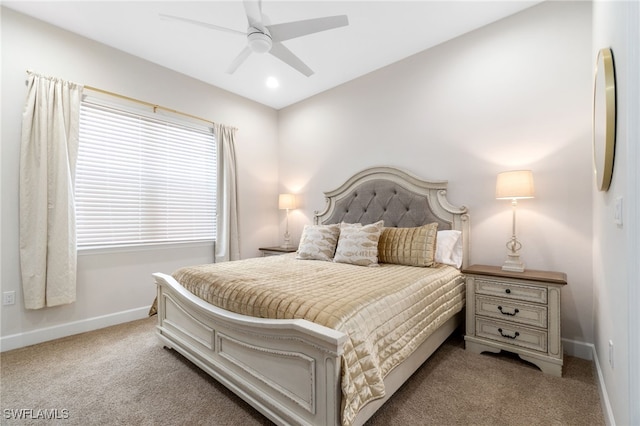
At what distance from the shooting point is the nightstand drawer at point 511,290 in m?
2.05

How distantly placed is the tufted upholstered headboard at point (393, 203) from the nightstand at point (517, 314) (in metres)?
0.49

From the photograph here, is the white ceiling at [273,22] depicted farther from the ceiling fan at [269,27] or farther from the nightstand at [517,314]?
the nightstand at [517,314]

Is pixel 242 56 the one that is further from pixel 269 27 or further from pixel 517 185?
pixel 517 185

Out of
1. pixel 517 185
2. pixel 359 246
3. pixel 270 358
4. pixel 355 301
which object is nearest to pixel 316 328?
pixel 355 301

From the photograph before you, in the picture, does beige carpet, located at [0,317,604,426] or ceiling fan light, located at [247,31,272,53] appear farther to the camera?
ceiling fan light, located at [247,31,272,53]

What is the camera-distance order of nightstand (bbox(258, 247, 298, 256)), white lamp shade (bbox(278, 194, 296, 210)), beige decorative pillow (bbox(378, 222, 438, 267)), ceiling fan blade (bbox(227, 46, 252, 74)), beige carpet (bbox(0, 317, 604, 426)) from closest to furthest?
beige carpet (bbox(0, 317, 604, 426)) < ceiling fan blade (bbox(227, 46, 252, 74)) < beige decorative pillow (bbox(378, 222, 438, 267)) < nightstand (bbox(258, 247, 298, 256)) < white lamp shade (bbox(278, 194, 296, 210))

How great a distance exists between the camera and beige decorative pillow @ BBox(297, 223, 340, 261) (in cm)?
296

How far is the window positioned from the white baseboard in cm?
75

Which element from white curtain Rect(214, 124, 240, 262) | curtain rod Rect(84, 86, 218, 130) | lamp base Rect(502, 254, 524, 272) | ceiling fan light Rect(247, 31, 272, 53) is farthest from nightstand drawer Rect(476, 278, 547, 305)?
curtain rod Rect(84, 86, 218, 130)

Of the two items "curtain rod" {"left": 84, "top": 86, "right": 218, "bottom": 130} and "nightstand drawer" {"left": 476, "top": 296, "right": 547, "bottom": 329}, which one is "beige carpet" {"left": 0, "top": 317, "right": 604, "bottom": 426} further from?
"curtain rod" {"left": 84, "top": 86, "right": 218, "bottom": 130}

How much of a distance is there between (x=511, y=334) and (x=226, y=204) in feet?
10.8

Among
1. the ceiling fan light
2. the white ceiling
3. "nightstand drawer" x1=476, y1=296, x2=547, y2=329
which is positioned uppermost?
the white ceiling

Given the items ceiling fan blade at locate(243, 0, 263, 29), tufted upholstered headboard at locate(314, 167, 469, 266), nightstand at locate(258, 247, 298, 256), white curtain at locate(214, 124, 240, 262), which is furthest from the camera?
nightstand at locate(258, 247, 298, 256)

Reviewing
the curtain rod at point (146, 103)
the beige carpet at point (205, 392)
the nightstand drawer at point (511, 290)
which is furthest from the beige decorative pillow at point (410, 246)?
the curtain rod at point (146, 103)
